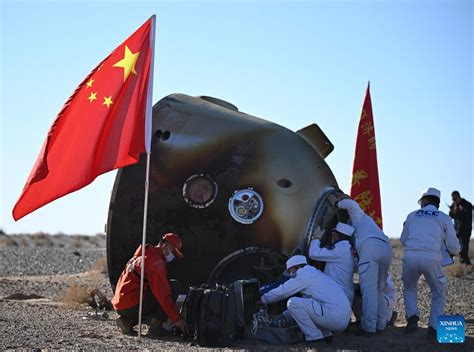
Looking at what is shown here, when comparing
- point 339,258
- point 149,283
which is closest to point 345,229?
point 339,258

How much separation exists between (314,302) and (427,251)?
1.94 meters

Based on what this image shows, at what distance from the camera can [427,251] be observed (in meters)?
11.5

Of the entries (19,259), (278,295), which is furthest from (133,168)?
(19,259)

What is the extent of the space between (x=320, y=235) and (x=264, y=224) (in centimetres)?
78

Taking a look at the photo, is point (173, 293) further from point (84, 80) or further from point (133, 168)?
point (84, 80)

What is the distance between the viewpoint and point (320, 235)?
37.6ft

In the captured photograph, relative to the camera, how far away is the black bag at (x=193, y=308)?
1024cm

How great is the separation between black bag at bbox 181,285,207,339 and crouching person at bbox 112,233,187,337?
11 cm

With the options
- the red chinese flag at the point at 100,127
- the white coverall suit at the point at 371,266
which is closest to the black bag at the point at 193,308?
the red chinese flag at the point at 100,127

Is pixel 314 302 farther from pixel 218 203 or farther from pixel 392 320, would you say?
pixel 392 320

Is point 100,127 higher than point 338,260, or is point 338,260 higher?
point 100,127

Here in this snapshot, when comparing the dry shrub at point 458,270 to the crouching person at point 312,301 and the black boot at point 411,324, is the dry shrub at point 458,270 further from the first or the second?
the crouching person at point 312,301

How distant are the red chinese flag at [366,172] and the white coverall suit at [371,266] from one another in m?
2.44

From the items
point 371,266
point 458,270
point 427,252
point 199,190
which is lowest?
point 458,270
